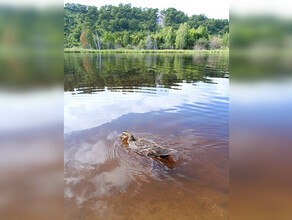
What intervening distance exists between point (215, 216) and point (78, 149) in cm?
334

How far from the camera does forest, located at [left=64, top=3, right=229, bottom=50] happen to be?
215 feet

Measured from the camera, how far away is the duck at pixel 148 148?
4.79 metres

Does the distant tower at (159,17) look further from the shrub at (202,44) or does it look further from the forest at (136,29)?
the shrub at (202,44)

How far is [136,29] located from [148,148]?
3645 inches

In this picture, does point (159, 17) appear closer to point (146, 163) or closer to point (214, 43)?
point (214, 43)

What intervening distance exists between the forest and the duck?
47809mm

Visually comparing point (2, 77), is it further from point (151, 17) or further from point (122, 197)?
point (151, 17)

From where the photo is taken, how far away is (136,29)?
9088cm

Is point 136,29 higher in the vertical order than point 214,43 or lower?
higher

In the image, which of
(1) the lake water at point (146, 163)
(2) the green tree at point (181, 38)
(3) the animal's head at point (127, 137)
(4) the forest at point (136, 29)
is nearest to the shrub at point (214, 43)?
(4) the forest at point (136, 29)

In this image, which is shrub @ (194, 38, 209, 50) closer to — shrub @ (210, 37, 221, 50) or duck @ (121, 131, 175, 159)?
shrub @ (210, 37, 221, 50)

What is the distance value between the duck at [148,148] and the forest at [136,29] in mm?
47809

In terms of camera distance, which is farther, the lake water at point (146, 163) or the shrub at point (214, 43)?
the shrub at point (214, 43)

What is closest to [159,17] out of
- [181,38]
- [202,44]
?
[181,38]
